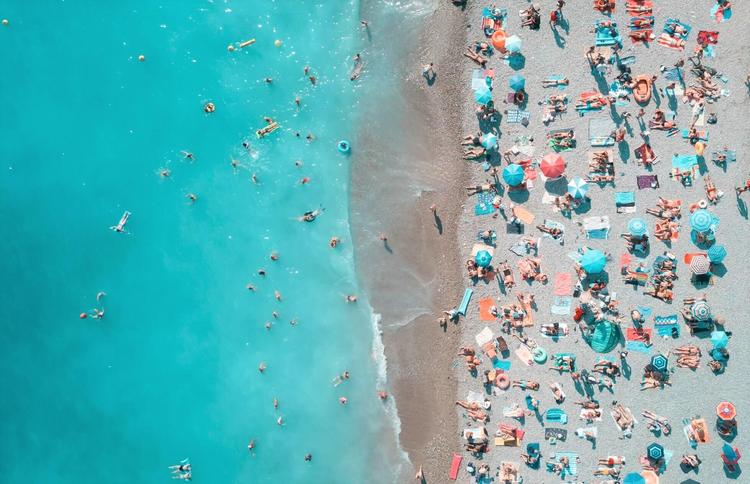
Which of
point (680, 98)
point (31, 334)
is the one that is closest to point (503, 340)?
point (680, 98)

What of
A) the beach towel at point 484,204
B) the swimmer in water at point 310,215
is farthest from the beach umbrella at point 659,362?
the swimmer in water at point 310,215

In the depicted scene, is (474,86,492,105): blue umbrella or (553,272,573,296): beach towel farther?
(553,272,573,296): beach towel

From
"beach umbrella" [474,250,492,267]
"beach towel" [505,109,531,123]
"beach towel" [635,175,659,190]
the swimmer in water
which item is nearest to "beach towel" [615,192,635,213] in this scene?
"beach towel" [635,175,659,190]

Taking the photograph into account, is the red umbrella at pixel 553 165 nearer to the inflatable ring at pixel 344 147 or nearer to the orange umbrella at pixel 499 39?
the orange umbrella at pixel 499 39

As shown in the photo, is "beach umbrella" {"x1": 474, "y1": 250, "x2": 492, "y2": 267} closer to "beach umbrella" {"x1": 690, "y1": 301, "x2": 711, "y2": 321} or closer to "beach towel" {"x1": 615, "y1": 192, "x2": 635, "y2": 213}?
"beach towel" {"x1": 615, "y1": 192, "x2": 635, "y2": 213}

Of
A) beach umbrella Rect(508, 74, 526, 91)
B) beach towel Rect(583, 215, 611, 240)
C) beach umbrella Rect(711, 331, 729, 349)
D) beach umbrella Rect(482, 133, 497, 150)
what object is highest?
beach umbrella Rect(508, 74, 526, 91)

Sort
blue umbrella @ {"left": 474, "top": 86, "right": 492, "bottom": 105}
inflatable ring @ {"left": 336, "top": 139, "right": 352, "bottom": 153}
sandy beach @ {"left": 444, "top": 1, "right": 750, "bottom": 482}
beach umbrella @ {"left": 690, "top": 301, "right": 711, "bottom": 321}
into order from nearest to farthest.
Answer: beach umbrella @ {"left": 690, "top": 301, "right": 711, "bottom": 321} → sandy beach @ {"left": 444, "top": 1, "right": 750, "bottom": 482} → blue umbrella @ {"left": 474, "top": 86, "right": 492, "bottom": 105} → inflatable ring @ {"left": 336, "top": 139, "right": 352, "bottom": 153}

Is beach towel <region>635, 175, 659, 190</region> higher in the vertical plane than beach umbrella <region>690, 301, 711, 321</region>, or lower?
higher
